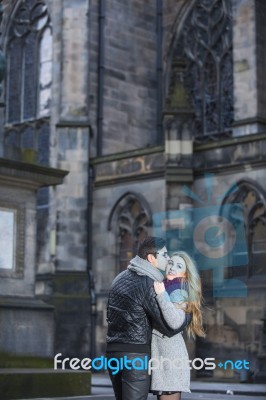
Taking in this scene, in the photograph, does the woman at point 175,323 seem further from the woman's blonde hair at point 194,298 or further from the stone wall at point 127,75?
the stone wall at point 127,75

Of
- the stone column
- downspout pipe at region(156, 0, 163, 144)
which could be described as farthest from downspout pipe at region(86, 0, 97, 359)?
the stone column

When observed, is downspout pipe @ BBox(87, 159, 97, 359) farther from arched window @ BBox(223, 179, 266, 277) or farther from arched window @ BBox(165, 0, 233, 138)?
arched window @ BBox(223, 179, 266, 277)

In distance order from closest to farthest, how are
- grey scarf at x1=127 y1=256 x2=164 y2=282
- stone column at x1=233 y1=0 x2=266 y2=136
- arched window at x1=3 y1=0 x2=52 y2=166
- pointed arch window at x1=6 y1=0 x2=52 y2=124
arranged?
grey scarf at x1=127 y1=256 x2=164 y2=282 → stone column at x1=233 y1=0 x2=266 y2=136 → arched window at x1=3 y1=0 x2=52 y2=166 → pointed arch window at x1=6 y1=0 x2=52 y2=124

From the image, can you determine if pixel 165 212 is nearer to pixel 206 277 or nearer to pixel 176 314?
pixel 206 277

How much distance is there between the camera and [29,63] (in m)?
26.7

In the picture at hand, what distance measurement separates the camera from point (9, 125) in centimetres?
2678

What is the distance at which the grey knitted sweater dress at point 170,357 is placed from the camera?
5516mm

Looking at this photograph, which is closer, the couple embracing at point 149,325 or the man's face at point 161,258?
the couple embracing at point 149,325

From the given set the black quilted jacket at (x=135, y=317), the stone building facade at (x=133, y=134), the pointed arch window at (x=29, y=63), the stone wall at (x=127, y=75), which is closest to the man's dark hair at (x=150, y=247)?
the black quilted jacket at (x=135, y=317)

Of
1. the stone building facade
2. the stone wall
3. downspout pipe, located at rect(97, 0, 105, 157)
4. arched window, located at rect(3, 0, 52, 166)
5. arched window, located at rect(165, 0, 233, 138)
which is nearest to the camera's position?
the stone building facade

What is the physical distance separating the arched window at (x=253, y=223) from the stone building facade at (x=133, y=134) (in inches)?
1.1

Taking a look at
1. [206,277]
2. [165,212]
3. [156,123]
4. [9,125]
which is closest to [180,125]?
[165,212]

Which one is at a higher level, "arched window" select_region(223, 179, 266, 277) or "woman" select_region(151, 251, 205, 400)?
"arched window" select_region(223, 179, 266, 277)

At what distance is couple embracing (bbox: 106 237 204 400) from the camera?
18.2ft
